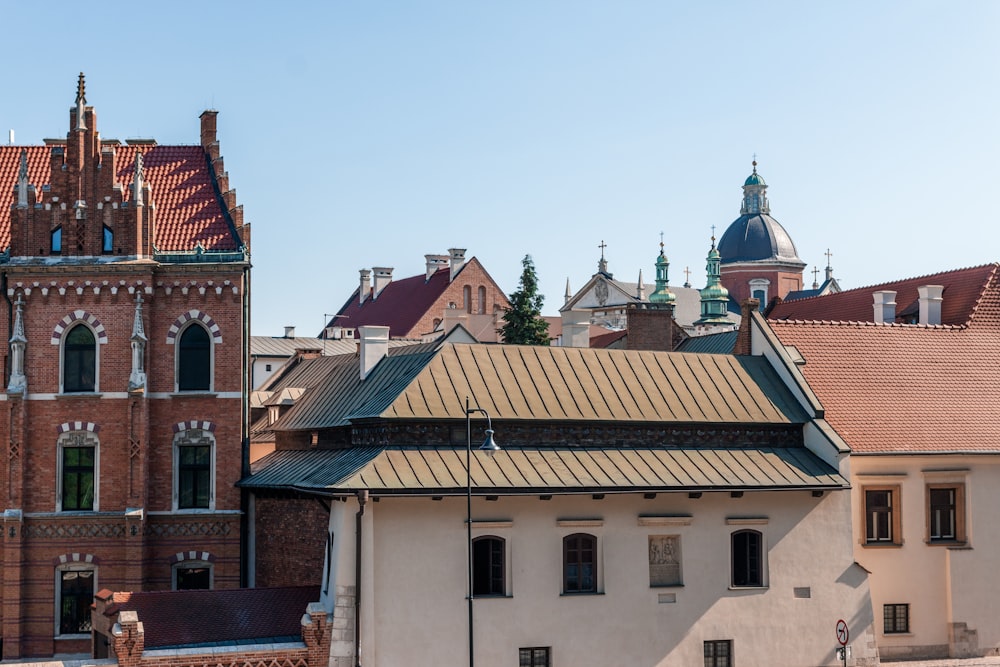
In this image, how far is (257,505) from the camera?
41.4m

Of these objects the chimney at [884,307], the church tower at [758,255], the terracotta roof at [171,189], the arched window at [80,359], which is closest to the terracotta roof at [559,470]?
the arched window at [80,359]

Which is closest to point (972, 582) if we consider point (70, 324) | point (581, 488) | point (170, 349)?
point (581, 488)

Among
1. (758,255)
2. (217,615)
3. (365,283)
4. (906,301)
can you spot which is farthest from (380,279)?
(217,615)

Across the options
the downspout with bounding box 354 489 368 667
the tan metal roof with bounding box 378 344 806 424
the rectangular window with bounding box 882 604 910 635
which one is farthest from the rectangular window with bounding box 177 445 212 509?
the rectangular window with bounding box 882 604 910 635

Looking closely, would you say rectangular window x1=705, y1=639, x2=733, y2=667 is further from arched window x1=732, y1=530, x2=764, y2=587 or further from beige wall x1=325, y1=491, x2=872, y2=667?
arched window x1=732, y1=530, x2=764, y2=587

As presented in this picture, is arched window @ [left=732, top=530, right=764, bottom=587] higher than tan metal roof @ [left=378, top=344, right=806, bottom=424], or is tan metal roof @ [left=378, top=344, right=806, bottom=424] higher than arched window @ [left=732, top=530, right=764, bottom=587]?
tan metal roof @ [left=378, top=344, right=806, bottom=424]

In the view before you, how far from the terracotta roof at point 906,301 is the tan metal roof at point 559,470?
12726 millimetres

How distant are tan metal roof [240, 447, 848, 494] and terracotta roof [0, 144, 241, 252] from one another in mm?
8340

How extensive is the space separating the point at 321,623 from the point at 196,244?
1531cm

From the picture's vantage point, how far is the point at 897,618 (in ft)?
128

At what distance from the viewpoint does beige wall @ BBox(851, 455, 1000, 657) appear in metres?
38.8

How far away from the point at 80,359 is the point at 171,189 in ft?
22.1

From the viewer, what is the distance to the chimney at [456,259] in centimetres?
10838

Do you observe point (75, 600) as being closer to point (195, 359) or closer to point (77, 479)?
point (77, 479)
